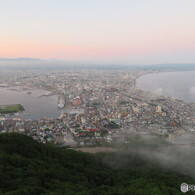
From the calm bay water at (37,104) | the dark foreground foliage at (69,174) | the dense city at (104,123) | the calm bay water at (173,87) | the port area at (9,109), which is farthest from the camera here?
the calm bay water at (173,87)

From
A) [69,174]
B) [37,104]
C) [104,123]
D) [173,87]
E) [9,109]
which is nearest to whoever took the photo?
[69,174]

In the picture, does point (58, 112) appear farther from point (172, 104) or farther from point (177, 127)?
point (172, 104)

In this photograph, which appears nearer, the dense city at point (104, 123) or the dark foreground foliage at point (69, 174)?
the dark foreground foliage at point (69, 174)

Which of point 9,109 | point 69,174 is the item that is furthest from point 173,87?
point 69,174

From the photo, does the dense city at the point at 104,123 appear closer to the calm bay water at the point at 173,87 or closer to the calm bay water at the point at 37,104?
the calm bay water at the point at 37,104

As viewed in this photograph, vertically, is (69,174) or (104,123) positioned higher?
(69,174)

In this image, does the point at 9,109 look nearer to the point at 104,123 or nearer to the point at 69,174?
the point at 104,123

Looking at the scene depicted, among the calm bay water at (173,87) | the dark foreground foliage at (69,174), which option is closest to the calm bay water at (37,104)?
the dark foreground foliage at (69,174)

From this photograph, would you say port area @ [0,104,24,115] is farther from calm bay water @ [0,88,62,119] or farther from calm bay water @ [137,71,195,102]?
calm bay water @ [137,71,195,102]

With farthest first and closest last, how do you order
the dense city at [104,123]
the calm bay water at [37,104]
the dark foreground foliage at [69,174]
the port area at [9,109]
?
the port area at [9,109], the calm bay water at [37,104], the dense city at [104,123], the dark foreground foliage at [69,174]
